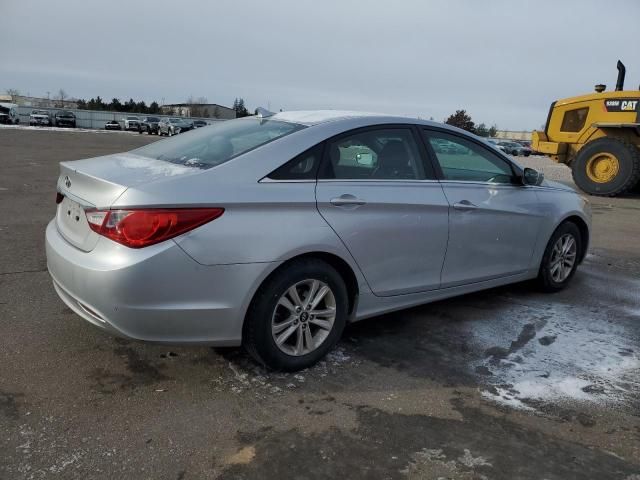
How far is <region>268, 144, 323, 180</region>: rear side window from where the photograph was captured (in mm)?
3134

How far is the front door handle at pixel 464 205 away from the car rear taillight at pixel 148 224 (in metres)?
1.92

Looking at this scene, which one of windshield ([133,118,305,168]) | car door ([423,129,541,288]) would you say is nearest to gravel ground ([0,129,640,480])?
car door ([423,129,541,288])

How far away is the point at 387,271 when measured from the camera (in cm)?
357

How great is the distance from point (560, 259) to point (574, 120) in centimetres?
1044

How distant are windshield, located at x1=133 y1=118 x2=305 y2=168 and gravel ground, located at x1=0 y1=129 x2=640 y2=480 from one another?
3.96ft

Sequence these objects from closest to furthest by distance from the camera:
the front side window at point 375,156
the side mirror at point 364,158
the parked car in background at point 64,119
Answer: the front side window at point 375,156 < the side mirror at point 364,158 < the parked car in background at point 64,119

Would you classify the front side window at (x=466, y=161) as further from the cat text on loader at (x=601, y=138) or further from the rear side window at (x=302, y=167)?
the cat text on loader at (x=601, y=138)

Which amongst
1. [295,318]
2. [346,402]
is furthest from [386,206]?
[346,402]

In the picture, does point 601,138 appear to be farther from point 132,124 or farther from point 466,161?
point 132,124

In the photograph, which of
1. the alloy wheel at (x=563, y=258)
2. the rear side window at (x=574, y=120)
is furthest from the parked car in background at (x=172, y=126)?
the alloy wheel at (x=563, y=258)

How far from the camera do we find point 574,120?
14055 mm

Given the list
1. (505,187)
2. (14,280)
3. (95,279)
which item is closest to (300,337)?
(95,279)

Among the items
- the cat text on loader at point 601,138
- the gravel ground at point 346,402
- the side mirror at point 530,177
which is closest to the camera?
the gravel ground at point 346,402

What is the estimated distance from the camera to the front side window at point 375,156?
3.41 m
